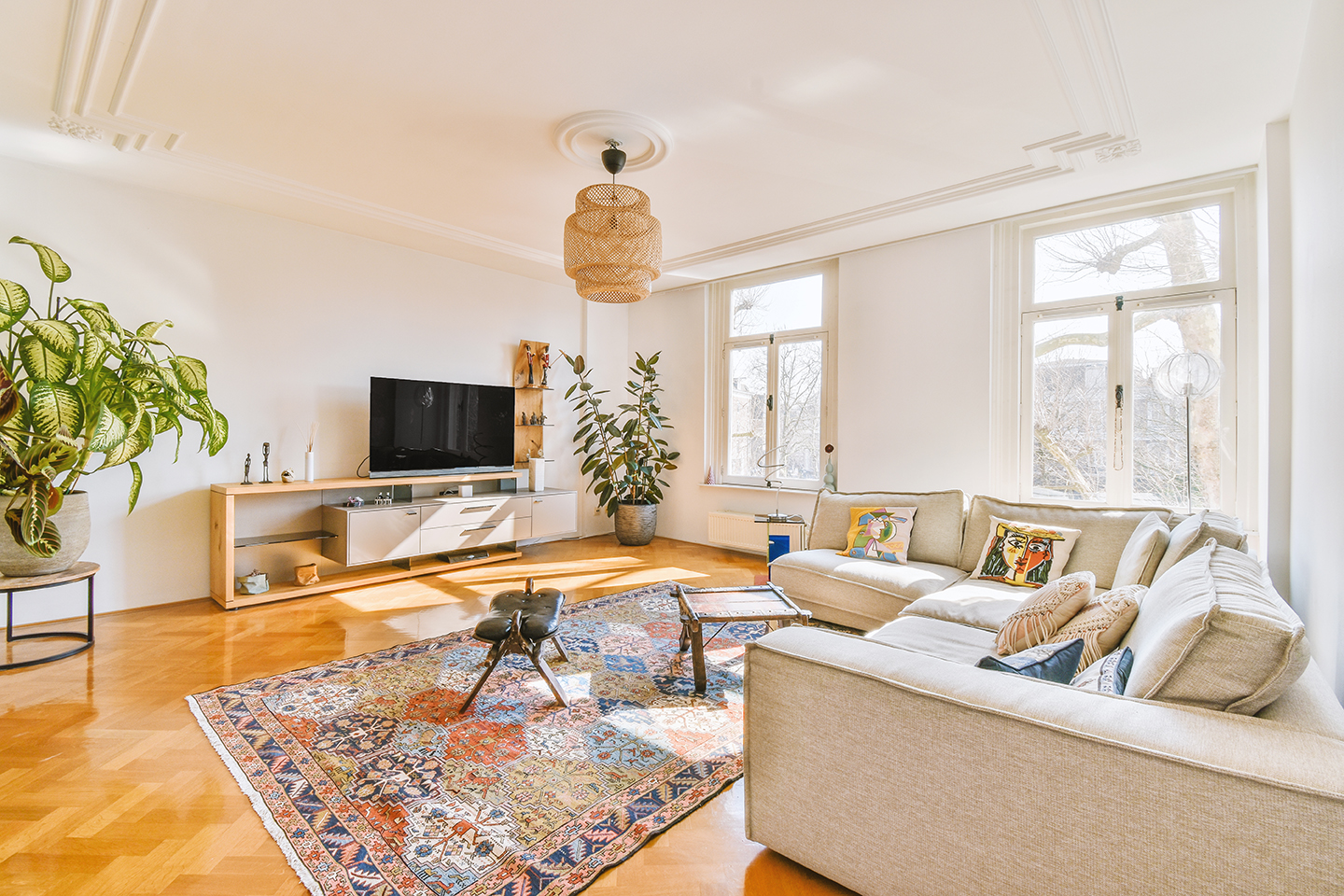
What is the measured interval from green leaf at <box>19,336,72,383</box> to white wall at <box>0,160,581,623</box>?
86 centimetres

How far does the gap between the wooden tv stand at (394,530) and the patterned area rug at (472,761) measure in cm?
158

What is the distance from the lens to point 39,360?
2.96 meters

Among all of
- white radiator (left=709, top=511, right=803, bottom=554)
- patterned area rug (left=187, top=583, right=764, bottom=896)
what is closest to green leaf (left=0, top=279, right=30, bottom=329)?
patterned area rug (left=187, top=583, right=764, bottom=896)

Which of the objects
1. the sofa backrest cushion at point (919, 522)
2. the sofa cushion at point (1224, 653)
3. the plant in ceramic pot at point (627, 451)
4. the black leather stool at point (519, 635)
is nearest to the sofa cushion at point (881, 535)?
the sofa backrest cushion at point (919, 522)

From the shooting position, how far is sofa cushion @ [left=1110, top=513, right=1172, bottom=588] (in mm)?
2438

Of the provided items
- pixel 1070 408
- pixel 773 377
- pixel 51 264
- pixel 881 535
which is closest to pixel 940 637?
pixel 881 535

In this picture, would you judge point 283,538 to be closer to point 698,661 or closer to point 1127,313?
point 698,661

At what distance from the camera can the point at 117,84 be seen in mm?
2721

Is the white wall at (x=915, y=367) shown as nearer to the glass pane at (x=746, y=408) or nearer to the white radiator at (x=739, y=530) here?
the white radiator at (x=739, y=530)

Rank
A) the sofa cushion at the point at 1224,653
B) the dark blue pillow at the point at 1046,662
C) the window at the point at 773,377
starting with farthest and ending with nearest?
1. the window at the point at 773,377
2. the dark blue pillow at the point at 1046,662
3. the sofa cushion at the point at 1224,653

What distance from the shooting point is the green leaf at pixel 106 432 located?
3.00 m

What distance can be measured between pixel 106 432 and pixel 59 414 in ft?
0.62

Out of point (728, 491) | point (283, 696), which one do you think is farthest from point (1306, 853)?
point (728, 491)

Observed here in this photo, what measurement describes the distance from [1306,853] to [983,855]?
0.49m
